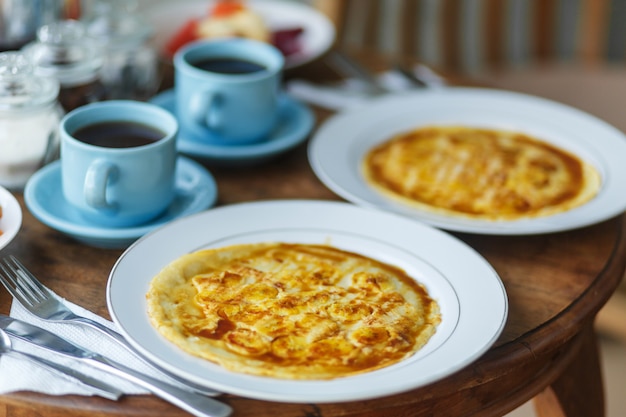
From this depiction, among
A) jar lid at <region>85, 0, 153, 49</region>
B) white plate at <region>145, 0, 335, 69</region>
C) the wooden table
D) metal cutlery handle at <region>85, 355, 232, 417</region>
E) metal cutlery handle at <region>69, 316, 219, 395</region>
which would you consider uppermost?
jar lid at <region>85, 0, 153, 49</region>

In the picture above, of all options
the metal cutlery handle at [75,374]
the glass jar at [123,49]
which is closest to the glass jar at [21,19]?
the glass jar at [123,49]

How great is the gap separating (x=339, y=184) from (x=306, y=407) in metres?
A: 0.42

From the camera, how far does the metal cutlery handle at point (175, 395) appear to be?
2.59 feet

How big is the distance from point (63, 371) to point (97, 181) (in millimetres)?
270

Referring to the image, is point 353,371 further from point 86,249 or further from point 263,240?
point 86,249

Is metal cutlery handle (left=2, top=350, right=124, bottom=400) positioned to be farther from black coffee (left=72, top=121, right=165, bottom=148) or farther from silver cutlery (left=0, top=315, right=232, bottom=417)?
black coffee (left=72, top=121, right=165, bottom=148)

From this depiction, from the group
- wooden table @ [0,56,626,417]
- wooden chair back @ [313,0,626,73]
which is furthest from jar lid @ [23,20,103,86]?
wooden chair back @ [313,0,626,73]

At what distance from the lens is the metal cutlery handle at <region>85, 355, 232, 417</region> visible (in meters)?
0.79

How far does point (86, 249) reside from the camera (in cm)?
108

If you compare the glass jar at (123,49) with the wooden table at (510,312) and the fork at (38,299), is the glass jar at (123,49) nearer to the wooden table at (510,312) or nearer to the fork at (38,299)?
the wooden table at (510,312)

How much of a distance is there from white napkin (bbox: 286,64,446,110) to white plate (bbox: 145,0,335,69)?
0.09 m

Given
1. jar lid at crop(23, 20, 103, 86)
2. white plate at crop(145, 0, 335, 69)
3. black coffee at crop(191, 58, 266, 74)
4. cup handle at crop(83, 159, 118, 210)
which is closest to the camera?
cup handle at crop(83, 159, 118, 210)

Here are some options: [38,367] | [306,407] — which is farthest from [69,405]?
[306,407]

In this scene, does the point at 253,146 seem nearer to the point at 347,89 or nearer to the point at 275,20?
the point at 347,89
